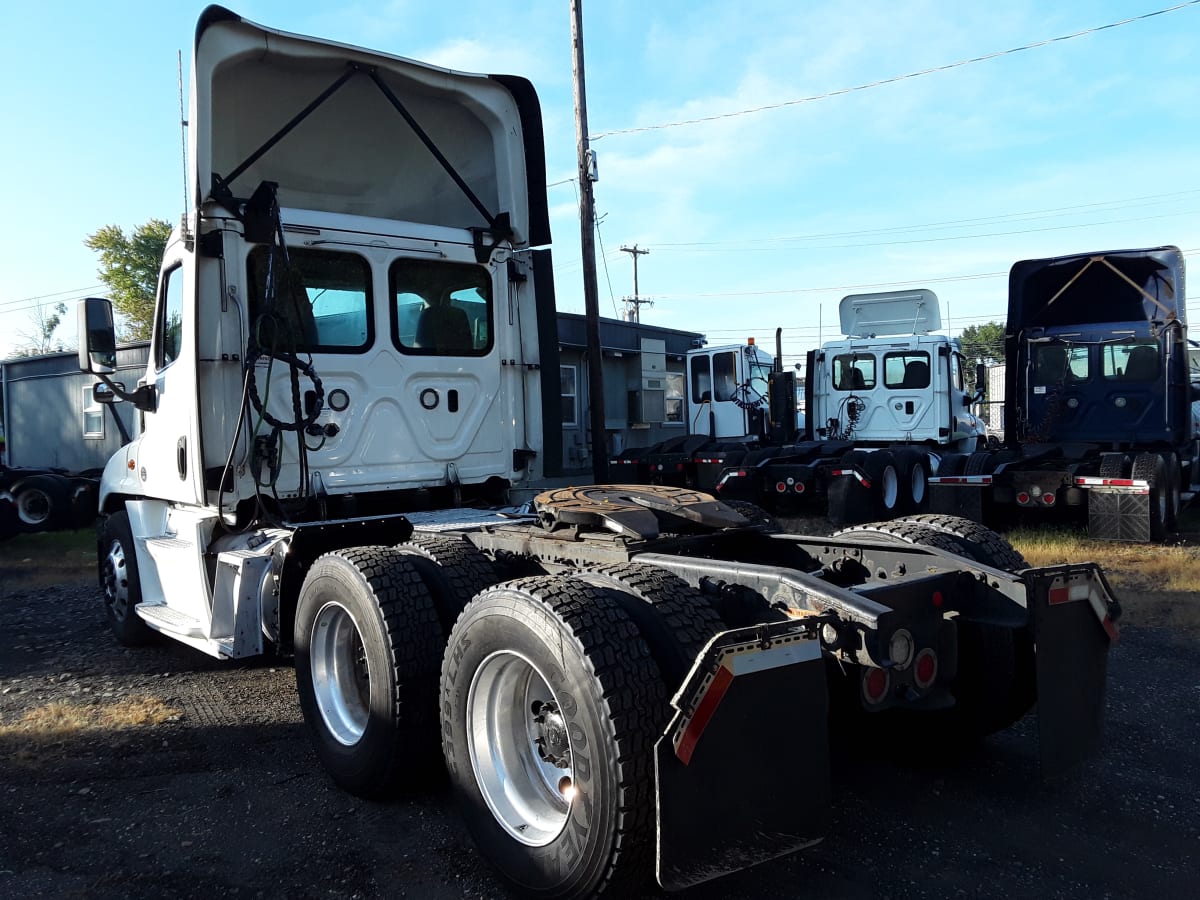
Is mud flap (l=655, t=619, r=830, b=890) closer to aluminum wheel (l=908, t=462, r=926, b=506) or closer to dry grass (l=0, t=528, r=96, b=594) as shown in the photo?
dry grass (l=0, t=528, r=96, b=594)

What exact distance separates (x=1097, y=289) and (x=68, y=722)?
39.6 feet

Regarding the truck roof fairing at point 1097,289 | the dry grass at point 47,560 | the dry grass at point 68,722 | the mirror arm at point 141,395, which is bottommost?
the dry grass at point 68,722

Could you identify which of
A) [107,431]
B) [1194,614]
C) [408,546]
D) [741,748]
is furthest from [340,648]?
[107,431]

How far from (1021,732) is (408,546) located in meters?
3.16

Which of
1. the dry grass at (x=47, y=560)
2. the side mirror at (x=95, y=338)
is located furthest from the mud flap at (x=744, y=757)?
the dry grass at (x=47, y=560)

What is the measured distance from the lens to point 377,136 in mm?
6207

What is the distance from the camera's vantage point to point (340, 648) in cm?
439

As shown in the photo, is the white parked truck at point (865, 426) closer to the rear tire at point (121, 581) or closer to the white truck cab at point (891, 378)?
the white truck cab at point (891, 378)

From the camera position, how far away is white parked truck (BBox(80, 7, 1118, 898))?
267cm

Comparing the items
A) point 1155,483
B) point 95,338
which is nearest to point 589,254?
point 1155,483

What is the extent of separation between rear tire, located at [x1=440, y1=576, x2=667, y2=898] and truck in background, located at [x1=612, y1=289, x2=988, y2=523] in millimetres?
9467

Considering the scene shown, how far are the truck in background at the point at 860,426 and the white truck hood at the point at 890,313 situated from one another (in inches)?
0.6

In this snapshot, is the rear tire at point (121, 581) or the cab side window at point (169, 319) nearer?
the cab side window at point (169, 319)

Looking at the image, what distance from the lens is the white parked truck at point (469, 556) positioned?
8.77 feet
